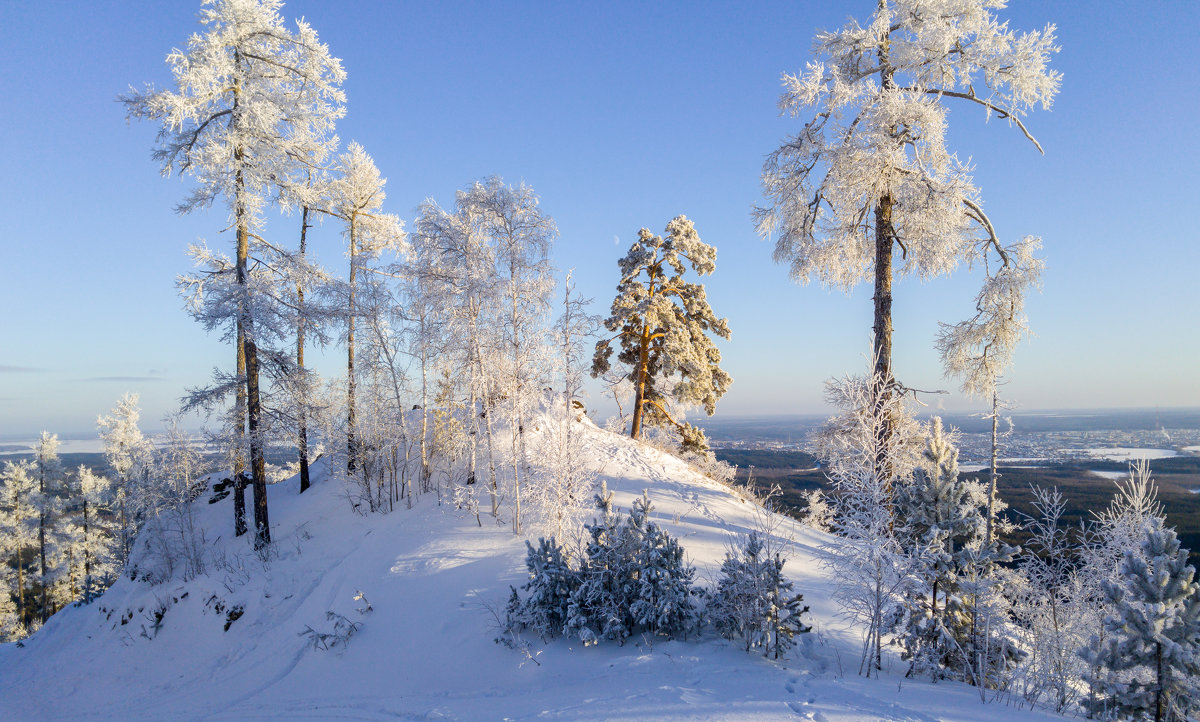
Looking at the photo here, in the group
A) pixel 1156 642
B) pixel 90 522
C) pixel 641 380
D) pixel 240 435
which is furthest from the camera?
pixel 90 522

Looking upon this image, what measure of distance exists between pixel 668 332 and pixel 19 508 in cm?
3439

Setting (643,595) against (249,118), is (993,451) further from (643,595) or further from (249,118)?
(249,118)

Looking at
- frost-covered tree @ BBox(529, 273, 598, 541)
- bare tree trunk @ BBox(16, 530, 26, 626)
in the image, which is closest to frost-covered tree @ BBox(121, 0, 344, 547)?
frost-covered tree @ BBox(529, 273, 598, 541)

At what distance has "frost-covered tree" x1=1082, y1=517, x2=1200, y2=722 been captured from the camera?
5.14 m

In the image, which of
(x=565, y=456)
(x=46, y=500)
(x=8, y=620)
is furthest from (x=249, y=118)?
(x=8, y=620)

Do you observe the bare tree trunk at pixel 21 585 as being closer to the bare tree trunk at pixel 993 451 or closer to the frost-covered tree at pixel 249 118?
the frost-covered tree at pixel 249 118

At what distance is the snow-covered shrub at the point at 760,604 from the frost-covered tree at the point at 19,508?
35.8m

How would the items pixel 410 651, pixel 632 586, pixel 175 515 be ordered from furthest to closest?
1. pixel 175 515
2. pixel 410 651
3. pixel 632 586

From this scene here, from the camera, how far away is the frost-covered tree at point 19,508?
26.6 meters

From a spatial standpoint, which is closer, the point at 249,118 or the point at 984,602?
the point at 984,602

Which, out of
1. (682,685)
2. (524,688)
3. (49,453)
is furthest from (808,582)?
(49,453)

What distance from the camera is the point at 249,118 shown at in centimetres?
1241

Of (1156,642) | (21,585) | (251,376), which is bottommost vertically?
(21,585)

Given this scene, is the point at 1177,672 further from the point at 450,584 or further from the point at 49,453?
the point at 49,453
